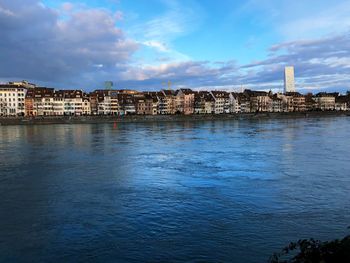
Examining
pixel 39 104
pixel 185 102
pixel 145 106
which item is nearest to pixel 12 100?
pixel 39 104

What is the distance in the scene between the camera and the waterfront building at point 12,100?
110 meters

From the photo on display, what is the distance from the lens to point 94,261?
24.8 ft

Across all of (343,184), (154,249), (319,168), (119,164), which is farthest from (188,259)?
(119,164)

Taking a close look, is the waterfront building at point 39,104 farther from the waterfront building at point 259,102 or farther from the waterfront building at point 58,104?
the waterfront building at point 259,102

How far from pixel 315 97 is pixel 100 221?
18260 centimetres

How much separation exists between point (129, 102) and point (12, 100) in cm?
3416

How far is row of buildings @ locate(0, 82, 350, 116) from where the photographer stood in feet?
369

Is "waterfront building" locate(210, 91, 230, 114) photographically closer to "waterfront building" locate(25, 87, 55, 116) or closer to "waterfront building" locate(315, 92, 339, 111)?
"waterfront building" locate(315, 92, 339, 111)

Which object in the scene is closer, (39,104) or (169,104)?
(39,104)

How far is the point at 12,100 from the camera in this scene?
11131 centimetres

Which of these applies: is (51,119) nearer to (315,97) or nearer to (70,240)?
(70,240)

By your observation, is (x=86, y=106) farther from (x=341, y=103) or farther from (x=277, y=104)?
(x=341, y=103)

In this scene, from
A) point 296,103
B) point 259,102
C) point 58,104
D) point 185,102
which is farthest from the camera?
point 296,103

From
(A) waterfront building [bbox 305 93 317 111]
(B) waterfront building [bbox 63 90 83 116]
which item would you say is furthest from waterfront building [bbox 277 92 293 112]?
(B) waterfront building [bbox 63 90 83 116]
